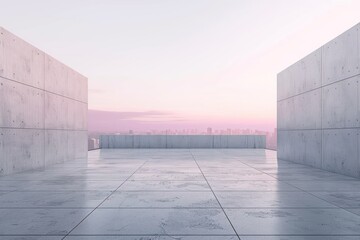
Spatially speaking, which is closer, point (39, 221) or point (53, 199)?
point (39, 221)

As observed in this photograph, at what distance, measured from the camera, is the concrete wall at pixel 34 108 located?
1075 cm

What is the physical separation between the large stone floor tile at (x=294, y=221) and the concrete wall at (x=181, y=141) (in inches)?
975

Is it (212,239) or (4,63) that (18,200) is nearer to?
(212,239)

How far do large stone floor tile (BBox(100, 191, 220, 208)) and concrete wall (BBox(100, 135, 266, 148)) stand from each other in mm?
23306

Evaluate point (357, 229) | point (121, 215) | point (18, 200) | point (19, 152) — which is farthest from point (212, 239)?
point (19, 152)

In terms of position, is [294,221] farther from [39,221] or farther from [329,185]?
[39,221]

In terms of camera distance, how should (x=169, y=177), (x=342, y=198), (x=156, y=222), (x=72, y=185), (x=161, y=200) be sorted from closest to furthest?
(x=156, y=222)
(x=161, y=200)
(x=342, y=198)
(x=72, y=185)
(x=169, y=177)

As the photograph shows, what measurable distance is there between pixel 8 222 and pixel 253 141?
2711 cm

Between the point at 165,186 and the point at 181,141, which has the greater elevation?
the point at 181,141

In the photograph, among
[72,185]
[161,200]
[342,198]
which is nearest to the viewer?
[161,200]

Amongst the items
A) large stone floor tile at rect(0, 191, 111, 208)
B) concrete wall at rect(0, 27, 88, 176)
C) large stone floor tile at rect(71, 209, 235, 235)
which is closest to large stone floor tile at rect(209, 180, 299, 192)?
large stone floor tile at rect(71, 209, 235, 235)

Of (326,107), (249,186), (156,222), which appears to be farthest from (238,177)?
(156,222)

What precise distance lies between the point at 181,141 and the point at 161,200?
80.1 ft

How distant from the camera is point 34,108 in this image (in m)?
12.6
